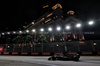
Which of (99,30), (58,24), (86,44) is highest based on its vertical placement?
(58,24)

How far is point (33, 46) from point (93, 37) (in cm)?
3142

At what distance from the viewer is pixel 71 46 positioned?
21594 mm

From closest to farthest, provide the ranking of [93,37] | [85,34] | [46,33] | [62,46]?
[62,46] → [93,37] → [85,34] → [46,33]

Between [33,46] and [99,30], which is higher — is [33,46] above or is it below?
below

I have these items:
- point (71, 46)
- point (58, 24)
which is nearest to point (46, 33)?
point (58, 24)

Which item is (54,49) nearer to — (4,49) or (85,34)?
(4,49)

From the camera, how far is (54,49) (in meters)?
21.3

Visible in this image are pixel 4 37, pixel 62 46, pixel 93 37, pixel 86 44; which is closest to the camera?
pixel 86 44

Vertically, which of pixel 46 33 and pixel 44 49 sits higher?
pixel 46 33

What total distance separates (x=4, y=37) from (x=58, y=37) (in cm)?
5286

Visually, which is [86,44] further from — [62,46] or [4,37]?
[4,37]

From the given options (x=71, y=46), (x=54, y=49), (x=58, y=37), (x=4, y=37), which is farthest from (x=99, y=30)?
(x=4, y=37)

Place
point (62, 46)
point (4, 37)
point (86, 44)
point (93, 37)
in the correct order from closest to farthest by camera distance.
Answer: point (86, 44)
point (62, 46)
point (93, 37)
point (4, 37)

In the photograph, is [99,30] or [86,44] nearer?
[86,44]
